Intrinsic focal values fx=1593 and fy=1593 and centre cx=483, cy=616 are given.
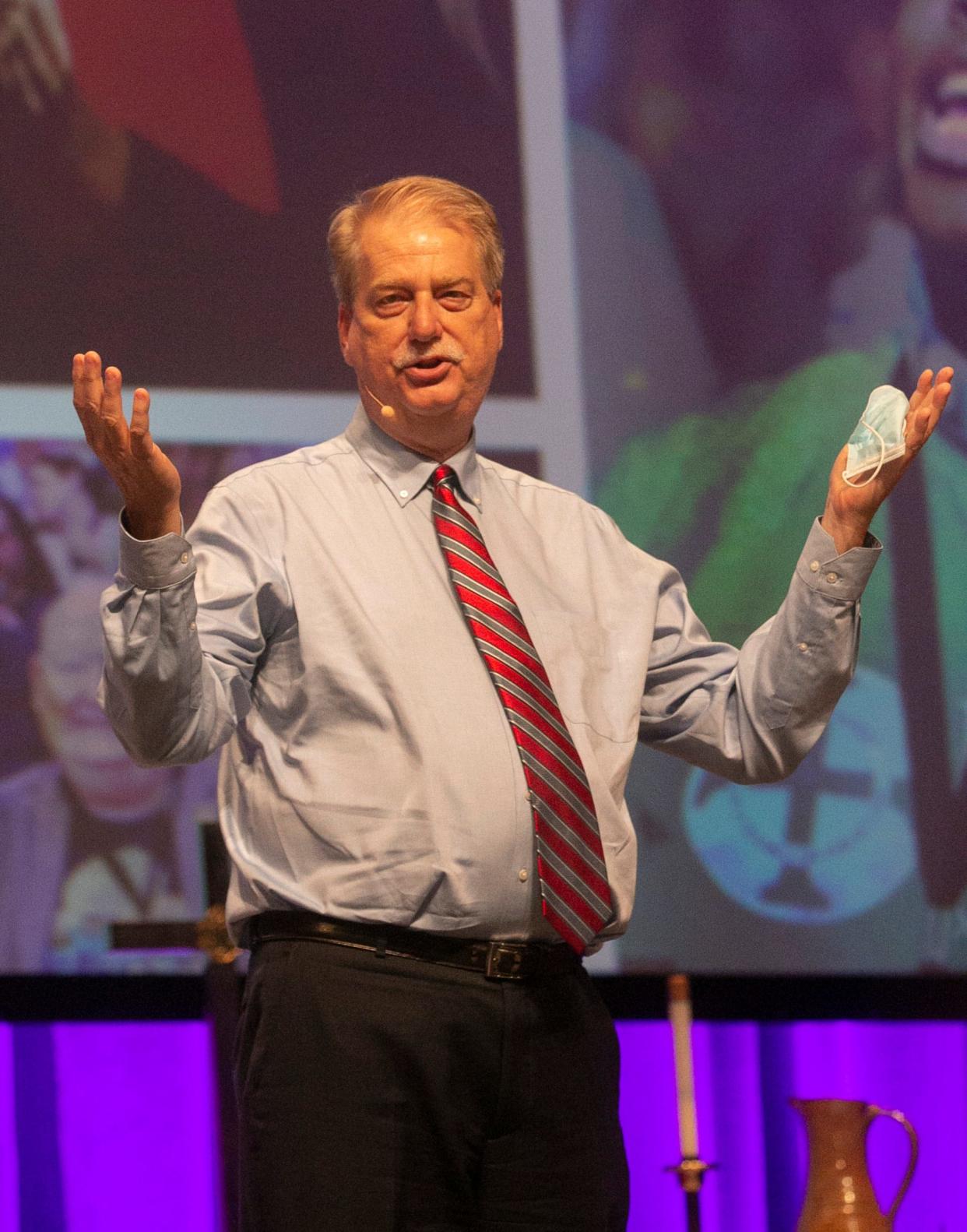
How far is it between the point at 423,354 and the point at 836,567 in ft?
1.69

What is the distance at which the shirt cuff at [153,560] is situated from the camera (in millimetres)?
1461

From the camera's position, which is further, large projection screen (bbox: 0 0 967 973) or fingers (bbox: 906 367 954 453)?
large projection screen (bbox: 0 0 967 973)

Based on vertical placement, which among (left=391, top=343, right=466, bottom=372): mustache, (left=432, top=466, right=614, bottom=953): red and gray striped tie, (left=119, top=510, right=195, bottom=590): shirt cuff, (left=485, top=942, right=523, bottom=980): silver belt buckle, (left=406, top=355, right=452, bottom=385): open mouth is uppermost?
(left=391, top=343, right=466, bottom=372): mustache

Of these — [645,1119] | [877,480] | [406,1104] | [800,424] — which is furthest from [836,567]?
[645,1119]

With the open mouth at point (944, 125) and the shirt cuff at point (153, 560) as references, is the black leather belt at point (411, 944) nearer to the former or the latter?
the shirt cuff at point (153, 560)

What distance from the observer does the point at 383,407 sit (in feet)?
6.00

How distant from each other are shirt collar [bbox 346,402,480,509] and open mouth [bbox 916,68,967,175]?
70.7 inches

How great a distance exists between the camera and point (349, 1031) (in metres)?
1.57

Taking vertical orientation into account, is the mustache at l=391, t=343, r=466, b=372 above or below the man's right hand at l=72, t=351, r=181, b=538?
above

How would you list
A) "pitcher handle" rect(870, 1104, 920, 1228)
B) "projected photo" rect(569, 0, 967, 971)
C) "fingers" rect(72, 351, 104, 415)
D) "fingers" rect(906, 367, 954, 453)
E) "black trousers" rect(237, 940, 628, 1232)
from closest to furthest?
"fingers" rect(72, 351, 104, 415) < "black trousers" rect(237, 940, 628, 1232) < "fingers" rect(906, 367, 954, 453) < "pitcher handle" rect(870, 1104, 920, 1228) < "projected photo" rect(569, 0, 967, 971)

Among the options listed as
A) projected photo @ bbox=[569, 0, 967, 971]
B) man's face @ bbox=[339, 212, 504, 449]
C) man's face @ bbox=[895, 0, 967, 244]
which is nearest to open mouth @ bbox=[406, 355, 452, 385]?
man's face @ bbox=[339, 212, 504, 449]

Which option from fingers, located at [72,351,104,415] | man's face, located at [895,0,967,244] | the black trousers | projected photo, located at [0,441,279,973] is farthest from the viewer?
man's face, located at [895,0,967,244]

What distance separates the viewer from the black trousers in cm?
155

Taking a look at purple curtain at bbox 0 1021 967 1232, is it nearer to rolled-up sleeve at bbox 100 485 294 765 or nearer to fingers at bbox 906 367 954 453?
rolled-up sleeve at bbox 100 485 294 765
